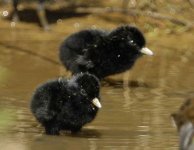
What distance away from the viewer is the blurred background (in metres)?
5.45

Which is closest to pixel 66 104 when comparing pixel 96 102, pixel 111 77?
pixel 96 102

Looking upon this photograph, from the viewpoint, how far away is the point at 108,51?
298 inches

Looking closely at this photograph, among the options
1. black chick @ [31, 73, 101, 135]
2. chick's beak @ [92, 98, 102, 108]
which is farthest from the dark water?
chick's beak @ [92, 98, 102, 108]

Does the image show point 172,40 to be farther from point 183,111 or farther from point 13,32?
point 183,111

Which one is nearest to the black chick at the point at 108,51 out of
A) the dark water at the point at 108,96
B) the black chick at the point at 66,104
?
the dark water at the point at 108,96

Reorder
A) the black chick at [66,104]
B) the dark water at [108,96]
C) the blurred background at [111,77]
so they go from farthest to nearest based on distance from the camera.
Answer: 1. the black chick at [66,104]
2. the blurred background at [111,77]
3. the dark water at [108,96]

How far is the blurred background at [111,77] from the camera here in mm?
5445

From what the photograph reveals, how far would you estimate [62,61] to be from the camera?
307 inches

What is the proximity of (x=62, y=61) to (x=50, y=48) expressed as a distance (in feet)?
4.52

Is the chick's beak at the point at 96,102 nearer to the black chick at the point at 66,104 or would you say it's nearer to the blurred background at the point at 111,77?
the black chick at the point at 66,104

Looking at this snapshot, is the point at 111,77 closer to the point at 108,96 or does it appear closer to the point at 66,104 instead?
the point at 108,96

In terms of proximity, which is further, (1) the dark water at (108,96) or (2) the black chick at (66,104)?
(2) the black chick at (66,104)

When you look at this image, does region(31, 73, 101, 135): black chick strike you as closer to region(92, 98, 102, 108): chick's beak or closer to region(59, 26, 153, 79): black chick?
region(92, 98, 102, 108): chick's beak

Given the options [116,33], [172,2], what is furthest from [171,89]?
[172,2]
